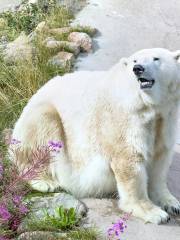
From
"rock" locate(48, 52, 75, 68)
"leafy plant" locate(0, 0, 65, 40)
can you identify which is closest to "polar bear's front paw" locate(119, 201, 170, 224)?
"rock" locate(48, 52, 75, 68)

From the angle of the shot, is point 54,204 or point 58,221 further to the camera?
point 54,204

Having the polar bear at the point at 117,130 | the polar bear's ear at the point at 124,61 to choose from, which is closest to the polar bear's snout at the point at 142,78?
the polar bear at the point at 117,130

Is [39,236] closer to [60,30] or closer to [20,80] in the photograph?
[20,80]

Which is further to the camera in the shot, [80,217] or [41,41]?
[41,41]

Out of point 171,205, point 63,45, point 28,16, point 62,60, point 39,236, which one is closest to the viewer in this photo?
point 39,236

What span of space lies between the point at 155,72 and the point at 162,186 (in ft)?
4.15

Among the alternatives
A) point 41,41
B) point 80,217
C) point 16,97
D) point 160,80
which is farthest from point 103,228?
point 41,41

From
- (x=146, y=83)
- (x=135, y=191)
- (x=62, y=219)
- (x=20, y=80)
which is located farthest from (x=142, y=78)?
(x=20, y=80)

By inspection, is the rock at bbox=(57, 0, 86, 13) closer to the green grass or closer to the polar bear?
the green grass

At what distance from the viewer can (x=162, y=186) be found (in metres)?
6.00

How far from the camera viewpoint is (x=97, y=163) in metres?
5.73

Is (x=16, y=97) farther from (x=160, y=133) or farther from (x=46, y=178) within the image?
(x=160, y=133)

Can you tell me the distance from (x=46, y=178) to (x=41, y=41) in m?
3.37

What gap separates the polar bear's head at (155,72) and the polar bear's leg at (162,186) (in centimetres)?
72
